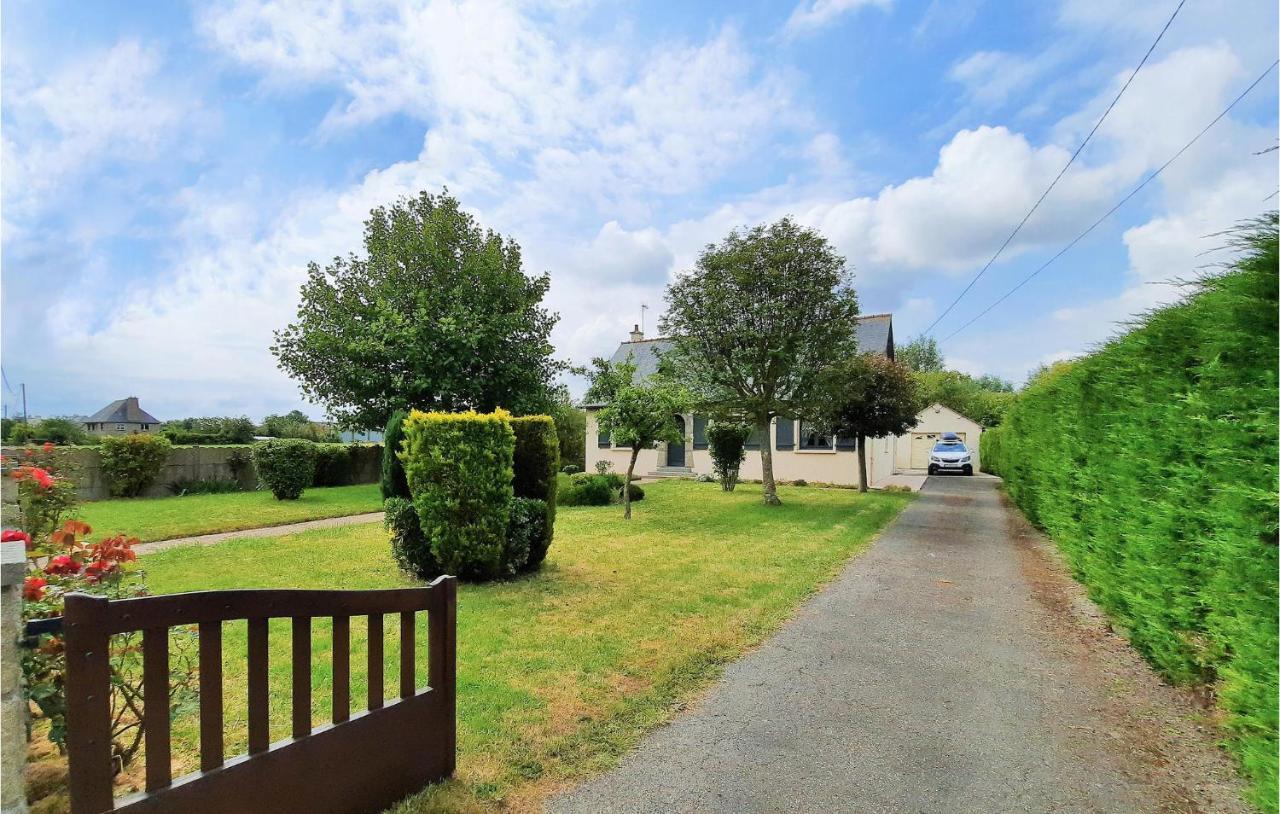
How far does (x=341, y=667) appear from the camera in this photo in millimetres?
2199

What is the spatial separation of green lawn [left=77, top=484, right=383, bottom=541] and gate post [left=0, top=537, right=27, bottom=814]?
900cm

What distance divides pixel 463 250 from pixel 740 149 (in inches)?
426

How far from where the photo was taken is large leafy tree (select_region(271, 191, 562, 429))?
13641 millimetres

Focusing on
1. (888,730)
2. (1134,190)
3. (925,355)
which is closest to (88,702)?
(888,730)

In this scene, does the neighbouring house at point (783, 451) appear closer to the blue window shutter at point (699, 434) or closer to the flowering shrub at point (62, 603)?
the blue window shutter at point (699, 434)

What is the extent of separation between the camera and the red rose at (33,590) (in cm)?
186

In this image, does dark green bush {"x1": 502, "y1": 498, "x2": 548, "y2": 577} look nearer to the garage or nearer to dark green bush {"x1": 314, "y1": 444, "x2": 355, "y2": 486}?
dark green bush {"x1": 314, "y1": 444, "x2": 355, "y2": 486}

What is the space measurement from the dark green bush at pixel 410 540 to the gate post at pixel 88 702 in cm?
458

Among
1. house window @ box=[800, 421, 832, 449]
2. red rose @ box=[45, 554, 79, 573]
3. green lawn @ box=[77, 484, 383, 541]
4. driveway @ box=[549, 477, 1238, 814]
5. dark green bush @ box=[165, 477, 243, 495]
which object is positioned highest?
red rose @ box=[45, 554, 79, 573]

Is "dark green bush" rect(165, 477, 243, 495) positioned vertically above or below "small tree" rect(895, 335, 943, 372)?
below

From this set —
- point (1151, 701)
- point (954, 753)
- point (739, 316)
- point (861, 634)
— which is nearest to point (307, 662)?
point (954, 753)

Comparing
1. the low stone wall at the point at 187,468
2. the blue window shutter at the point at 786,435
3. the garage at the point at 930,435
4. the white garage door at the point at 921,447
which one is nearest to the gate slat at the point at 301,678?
the low stone wall at the point at 187,468

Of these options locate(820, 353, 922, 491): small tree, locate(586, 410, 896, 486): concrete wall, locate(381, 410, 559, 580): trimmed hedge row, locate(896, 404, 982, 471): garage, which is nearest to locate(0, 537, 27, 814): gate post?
locate(381, 410, 559, 580): trimmed hedge row

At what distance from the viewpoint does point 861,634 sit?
4.66 meters
